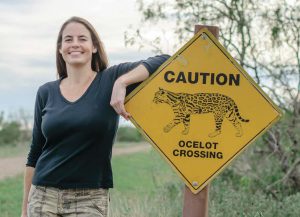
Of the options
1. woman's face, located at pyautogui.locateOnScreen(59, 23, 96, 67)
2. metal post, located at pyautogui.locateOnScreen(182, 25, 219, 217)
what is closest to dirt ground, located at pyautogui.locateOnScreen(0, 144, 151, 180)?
metal post, located at pyautogui.locateOnScreen(182, 25, 219, 217)

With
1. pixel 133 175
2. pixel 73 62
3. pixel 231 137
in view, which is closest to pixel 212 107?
pixel 231 137

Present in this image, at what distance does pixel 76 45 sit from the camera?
14.1ft

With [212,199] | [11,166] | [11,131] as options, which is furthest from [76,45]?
[11,131]

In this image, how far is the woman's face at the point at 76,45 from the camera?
4.28 m

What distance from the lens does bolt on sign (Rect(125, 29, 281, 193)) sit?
4.44m

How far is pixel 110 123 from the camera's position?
13.5 feet

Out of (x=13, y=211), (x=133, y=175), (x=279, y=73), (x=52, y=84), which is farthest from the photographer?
(x=133, y=175)

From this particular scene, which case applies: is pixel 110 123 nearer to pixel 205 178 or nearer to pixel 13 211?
pixel 205 178

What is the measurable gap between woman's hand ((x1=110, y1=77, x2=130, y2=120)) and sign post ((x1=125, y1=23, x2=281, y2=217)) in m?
0.31

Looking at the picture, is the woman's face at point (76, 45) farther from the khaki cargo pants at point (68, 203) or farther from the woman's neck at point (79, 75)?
the khaki cargo pants at point (68, 203)

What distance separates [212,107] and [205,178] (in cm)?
47

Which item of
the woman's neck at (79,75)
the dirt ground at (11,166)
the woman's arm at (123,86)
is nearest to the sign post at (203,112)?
the woman's arm at (123,86)

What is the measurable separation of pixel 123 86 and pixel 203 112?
0.63m

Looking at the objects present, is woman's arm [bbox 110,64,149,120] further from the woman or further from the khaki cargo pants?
the khaki cargo pants
